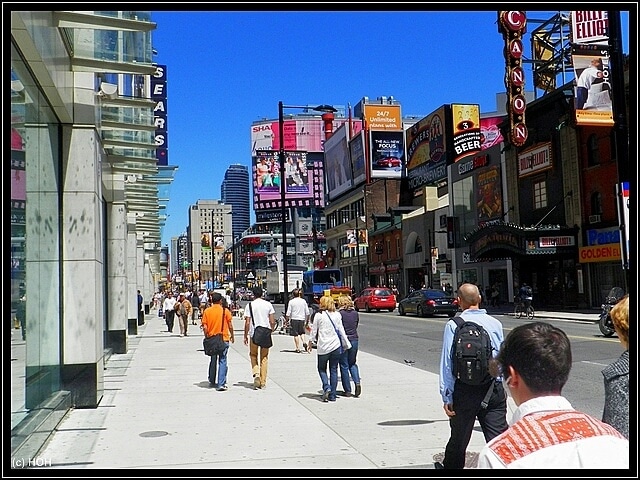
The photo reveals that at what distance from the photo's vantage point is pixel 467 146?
201 ft

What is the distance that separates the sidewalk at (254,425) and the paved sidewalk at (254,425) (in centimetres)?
1

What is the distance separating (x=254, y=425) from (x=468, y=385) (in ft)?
13.9

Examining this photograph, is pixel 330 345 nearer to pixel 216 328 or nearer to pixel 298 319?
pixel 216 328

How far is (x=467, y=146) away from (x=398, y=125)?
3588 cm

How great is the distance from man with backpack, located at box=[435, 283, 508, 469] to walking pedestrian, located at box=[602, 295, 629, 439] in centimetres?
229

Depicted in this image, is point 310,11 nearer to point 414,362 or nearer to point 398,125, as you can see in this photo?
point 414,362

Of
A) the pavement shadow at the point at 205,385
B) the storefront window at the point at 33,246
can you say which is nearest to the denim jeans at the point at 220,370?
the pavement shadow at the point at 205,385

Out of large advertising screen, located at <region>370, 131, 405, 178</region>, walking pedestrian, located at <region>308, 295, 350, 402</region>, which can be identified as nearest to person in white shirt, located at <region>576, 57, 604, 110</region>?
walking pedestrian, located at <region>308, 295, 350, 402</region>

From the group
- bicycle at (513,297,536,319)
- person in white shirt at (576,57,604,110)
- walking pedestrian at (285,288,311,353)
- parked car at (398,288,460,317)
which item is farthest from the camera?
parked car at (398,288,460,317)

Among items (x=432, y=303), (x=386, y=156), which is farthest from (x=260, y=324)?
(x=386, y=156)

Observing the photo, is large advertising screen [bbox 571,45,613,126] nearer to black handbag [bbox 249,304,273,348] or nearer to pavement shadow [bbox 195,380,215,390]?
black handbag [bbox 249,304,273,348]

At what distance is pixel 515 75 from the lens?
3925cm

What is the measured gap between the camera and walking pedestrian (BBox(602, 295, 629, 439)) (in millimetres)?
3299
